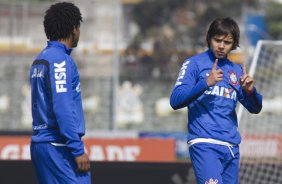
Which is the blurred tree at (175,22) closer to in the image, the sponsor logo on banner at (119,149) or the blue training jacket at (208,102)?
the sponsor logo on banner at (119,149)

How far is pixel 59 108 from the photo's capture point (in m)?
5.47

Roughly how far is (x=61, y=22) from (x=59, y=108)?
1.85ft

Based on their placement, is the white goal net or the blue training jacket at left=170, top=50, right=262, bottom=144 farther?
the white goal net

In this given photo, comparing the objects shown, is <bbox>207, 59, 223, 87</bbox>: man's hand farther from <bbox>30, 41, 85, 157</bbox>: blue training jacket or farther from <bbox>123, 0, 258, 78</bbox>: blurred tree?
<bbox>123, 0, 258, 78</bbox>: blurred tree

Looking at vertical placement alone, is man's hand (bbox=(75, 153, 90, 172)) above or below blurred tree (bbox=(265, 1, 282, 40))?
below

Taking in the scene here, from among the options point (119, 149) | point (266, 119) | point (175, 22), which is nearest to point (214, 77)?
point (119, 149)

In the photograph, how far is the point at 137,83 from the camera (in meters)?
18.6

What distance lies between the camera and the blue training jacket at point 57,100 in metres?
5.47

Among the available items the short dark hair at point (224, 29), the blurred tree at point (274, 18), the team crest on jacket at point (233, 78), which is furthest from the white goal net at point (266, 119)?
the blurred tree at point (274, 18)

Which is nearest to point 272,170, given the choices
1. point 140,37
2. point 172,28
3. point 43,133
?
point 43,133

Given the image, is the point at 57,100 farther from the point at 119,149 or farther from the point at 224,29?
the point at 119,149

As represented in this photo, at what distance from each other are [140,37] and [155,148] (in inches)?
330

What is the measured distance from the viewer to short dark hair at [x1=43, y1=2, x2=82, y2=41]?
566 cm

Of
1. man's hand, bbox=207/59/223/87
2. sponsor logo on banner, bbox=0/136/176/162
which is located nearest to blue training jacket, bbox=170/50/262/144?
man's hand, bbox=207/59/223/87
